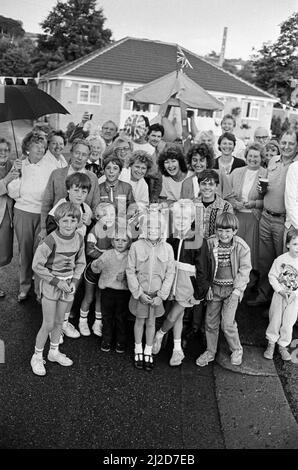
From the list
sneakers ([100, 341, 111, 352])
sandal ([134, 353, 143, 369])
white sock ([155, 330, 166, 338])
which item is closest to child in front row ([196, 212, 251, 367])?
white sock ([155, 330, 166, 338])

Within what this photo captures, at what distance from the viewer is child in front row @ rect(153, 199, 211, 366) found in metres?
3.74

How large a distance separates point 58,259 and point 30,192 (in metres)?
1.13

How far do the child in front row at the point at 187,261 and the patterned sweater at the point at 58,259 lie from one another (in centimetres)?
83

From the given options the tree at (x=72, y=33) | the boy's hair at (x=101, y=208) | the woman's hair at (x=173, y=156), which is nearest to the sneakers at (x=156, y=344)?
the boy's hair at (x=101, y=208)

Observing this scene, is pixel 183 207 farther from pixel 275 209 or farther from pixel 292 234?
pixel 275 209

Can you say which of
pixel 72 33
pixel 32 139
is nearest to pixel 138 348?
pixel 32 139

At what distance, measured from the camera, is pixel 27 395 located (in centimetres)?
324

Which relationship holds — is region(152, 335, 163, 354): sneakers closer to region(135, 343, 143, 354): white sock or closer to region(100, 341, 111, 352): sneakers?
region(135, 343, 143, 354): white sock

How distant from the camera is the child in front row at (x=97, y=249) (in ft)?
13.1

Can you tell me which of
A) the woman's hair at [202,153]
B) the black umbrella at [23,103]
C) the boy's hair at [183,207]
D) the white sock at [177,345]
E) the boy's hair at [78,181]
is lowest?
the white sock at [177,345]

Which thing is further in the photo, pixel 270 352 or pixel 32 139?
pixel 32 139

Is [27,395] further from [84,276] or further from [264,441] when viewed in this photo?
[264,441]

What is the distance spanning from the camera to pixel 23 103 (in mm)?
4461

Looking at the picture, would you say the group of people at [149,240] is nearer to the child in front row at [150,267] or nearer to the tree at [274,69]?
the child in front row at [150,267]
